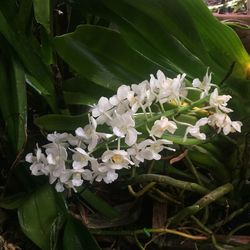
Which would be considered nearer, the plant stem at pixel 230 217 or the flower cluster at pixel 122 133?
the flower cluster at pixel 122 133

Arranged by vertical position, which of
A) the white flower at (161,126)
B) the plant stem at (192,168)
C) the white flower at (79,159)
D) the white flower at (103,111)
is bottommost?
the plant stem at (192,168)

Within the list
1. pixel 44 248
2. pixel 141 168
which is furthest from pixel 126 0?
pixel 44 248

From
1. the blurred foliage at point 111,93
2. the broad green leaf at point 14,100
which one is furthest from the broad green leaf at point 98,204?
the broad green leaf at point 14,100

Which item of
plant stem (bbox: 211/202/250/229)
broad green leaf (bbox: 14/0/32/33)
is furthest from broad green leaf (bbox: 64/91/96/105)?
plant stem (bbox: 211/202/250/229)

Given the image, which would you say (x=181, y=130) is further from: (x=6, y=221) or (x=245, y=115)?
(x=6, y=221)

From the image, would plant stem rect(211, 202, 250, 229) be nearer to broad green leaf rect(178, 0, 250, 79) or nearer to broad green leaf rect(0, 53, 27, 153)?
broad green leaf rect(178, 0, 250, 79)

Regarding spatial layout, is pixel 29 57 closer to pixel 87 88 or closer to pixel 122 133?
pixel 87 88

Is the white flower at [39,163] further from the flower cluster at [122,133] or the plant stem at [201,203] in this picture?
the plant stem at [201,203]
